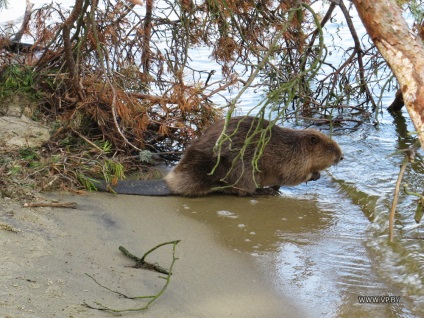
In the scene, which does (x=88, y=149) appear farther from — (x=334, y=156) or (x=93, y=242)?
(x=334, y=156)

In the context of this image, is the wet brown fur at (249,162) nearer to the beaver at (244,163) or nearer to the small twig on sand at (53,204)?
the beaver at (244,163)

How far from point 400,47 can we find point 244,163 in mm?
2098

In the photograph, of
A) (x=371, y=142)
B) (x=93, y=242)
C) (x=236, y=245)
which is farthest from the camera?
(x=371, y=142)

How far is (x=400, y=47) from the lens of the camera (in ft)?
11.5

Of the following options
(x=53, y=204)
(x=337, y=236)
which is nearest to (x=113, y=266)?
(x=53, y=204)

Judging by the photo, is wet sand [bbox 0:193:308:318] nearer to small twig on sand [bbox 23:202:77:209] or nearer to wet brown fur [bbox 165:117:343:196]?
small twig on sand [bbox 23:202:77:209]

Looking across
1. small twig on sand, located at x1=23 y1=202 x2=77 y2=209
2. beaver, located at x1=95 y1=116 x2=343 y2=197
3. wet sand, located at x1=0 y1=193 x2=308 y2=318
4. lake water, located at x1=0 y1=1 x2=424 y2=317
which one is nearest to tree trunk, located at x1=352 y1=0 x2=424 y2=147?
lake water, located at x1=0 y1=1 x2=424 y2=317

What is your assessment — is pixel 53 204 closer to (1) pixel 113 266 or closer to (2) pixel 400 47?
(1) pixel 113 266

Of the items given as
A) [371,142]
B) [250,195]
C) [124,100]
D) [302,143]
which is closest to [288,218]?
[250,195]

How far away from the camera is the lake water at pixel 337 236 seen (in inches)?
150

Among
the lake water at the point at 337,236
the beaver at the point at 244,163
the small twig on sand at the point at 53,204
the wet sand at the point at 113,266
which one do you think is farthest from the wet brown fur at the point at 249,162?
the small twig on sand at the point at 53,204

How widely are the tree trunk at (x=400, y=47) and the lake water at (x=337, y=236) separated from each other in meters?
0.98

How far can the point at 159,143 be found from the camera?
6.12m

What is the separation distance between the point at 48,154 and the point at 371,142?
10.9ft
